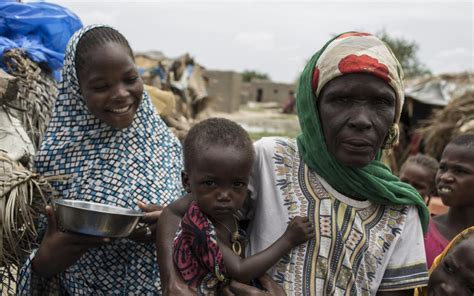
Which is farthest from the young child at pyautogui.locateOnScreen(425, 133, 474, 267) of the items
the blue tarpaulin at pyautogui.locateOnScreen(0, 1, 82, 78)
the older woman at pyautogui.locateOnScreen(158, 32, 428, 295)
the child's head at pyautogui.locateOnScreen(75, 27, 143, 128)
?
the blue tarpaulin at pyautogui.locateOnScreen(0, 1, 82, 78)

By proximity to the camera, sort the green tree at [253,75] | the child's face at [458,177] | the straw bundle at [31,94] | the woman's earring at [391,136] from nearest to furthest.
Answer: the woman's earring at [391,136] → the straw bundle at [31,94] → the child's face at [458,177] → the green tree at [253,75]

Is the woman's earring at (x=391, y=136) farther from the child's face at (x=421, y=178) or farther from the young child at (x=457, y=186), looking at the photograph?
the child's face at (x=421, y=178)

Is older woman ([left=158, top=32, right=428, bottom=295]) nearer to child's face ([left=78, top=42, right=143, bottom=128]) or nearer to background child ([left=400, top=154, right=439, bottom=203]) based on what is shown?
child's face ([left=78, top=42, right=143, bottom=128])

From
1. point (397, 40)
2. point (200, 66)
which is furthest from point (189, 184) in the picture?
point (397, 40)

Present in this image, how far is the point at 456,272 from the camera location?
5.98 feet

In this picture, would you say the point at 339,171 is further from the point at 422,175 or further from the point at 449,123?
the point at 449,123

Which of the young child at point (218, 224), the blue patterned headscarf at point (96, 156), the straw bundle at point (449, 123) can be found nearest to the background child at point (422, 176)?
the straw bundle at point (449, 123)

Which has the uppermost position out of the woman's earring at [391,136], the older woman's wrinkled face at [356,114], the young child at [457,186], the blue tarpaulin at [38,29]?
the older woman's wrinkled face at [356,114]

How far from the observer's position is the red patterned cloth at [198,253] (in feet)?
5.74

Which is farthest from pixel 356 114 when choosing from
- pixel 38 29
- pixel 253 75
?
pixel 253 75

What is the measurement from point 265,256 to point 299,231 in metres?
0.14

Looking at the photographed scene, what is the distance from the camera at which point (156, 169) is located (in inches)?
89.9

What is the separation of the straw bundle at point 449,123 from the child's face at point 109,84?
4.97 meters

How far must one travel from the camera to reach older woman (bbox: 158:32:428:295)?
174 centimetres
